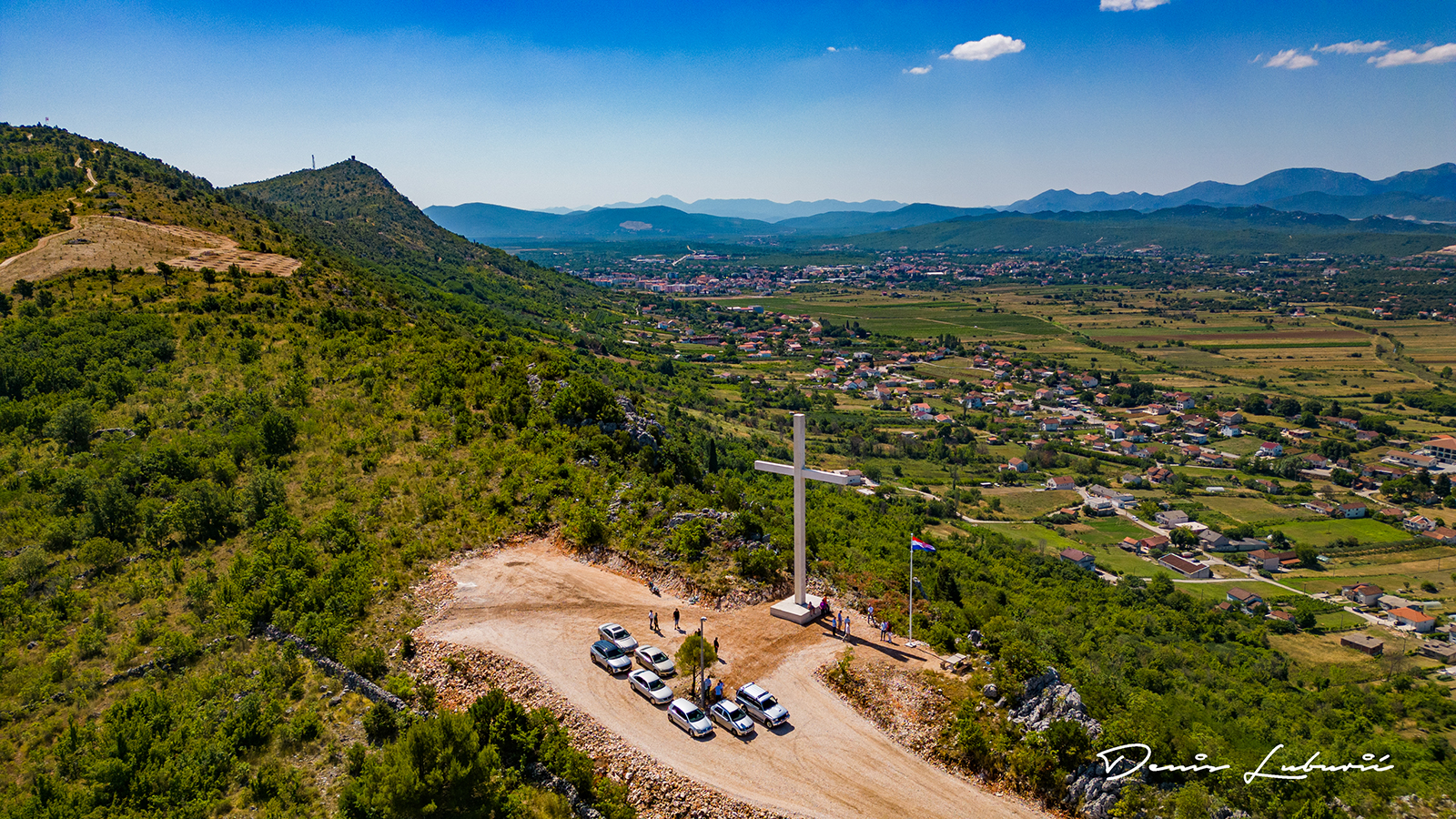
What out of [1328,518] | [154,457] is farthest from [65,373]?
[1328,518]

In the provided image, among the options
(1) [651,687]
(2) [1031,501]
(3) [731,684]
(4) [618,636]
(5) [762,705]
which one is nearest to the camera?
(5) [762,705]

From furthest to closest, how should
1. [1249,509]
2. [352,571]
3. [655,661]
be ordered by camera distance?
[1249,509] → [352,571] → [655,661]

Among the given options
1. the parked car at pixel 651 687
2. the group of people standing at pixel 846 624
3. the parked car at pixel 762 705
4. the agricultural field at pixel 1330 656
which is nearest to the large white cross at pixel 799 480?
the group of people standing at pixel 846 624

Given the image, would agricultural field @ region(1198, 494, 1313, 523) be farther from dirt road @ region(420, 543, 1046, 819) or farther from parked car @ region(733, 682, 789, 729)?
parked car @ region(733, 682, 789, 729)

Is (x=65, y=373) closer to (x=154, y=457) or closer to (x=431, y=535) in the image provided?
Answer: (x=154, y=457)

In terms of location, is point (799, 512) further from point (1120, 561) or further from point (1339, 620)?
point (1339, 620)

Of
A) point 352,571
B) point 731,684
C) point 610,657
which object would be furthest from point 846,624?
point 352,571
